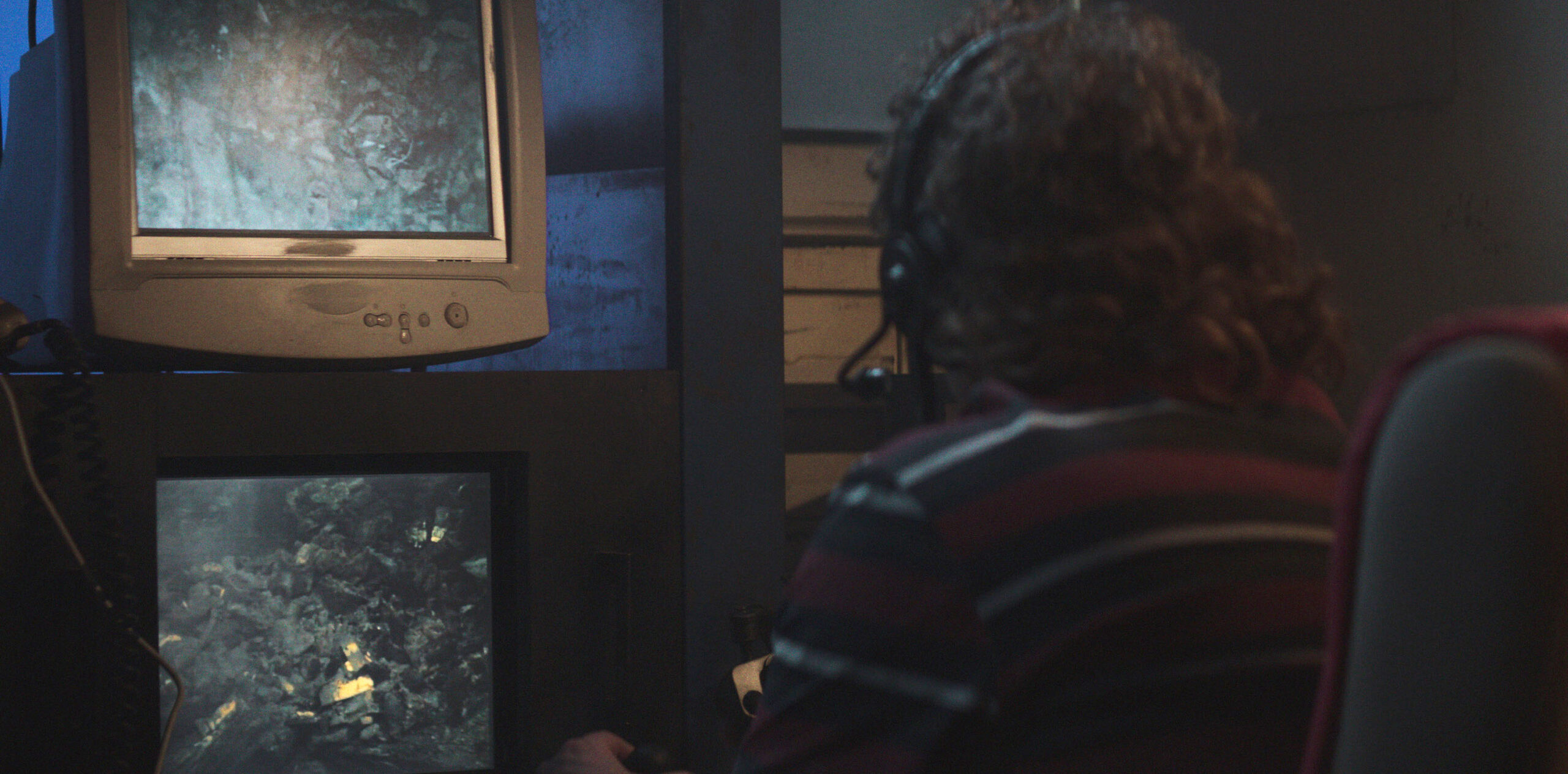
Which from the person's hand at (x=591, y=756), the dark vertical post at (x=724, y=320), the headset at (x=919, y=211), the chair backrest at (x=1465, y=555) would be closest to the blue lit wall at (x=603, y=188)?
the dark vertical post at (x=724, y=320)

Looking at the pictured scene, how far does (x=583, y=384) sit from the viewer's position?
104cm

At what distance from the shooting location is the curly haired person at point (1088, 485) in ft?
1.45

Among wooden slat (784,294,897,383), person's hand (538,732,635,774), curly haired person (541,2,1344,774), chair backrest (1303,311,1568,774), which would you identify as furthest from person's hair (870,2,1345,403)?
wooden slat (784,294,897,383)

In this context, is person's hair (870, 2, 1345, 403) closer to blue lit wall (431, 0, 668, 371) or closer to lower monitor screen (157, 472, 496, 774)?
lower monitor screen (157, 472, 496, 774)

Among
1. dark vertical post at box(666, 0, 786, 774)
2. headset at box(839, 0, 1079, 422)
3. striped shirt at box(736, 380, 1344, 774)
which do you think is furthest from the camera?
dark vertical post at box(666, 0, 786, 774)

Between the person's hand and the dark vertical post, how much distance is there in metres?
0.12

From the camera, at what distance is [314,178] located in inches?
40.3

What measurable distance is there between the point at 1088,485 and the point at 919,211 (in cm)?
20

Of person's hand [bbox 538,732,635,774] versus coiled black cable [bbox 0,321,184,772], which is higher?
coiled black cable [bbox 0,321,184,772]

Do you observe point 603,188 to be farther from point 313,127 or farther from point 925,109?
point 925,109

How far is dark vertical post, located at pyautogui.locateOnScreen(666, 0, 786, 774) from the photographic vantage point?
111 centimetres

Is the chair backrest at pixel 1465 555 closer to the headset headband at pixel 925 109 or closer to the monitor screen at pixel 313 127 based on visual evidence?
the headset headband at pixel 925 109

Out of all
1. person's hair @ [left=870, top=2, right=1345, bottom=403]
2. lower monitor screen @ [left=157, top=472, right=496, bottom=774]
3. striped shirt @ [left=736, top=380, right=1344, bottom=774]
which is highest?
person's hair @ [left=870, top=2, right=1345, bottom=403]

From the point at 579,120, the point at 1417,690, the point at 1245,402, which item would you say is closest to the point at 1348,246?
the point at 579,120
